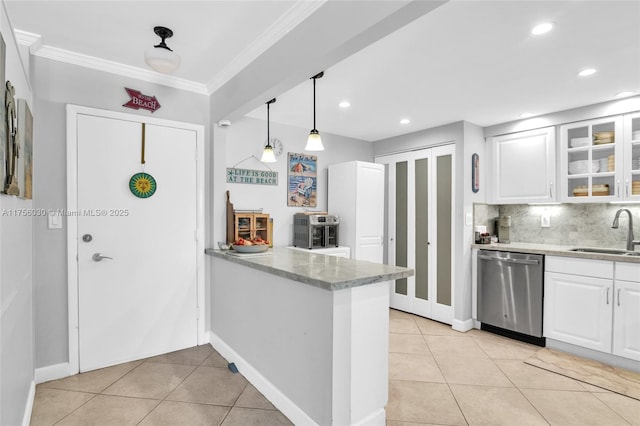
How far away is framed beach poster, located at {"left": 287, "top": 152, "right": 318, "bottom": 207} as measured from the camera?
4.05m

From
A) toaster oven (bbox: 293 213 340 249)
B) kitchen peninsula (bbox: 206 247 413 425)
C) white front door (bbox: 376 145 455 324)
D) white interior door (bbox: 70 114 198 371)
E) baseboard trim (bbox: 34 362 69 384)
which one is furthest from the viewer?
white front door (bbox: 376 145 455 324)

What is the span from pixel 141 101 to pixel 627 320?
4.43 meters

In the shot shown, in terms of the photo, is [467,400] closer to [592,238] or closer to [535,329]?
[535,329]

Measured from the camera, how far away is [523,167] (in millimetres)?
3660

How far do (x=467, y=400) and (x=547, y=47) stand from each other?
94.4 inches

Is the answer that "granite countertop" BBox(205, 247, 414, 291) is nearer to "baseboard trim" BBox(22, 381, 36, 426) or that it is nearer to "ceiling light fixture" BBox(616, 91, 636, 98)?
"baseboard trim" BBox(22, 381, 36, 426)

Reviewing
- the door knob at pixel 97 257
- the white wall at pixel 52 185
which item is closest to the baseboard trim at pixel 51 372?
the white wall at pixel 52 185

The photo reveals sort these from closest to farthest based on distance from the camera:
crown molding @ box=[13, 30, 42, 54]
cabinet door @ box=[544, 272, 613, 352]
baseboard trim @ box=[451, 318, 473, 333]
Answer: crown molding @ box=[13, 30, 42, 54] → cabinet door @ box=[544, 272, 613, 352] → baseboard trim @ box=[451, 318, 473, 333]

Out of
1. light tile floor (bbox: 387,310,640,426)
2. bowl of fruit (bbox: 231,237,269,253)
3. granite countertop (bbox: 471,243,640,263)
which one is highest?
bowl of fruit (bbox: 231,237,269,253)

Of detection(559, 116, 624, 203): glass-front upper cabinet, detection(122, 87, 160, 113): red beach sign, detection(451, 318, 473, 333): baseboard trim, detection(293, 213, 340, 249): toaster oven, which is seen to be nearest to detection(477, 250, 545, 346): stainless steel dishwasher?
detection(451, 318, 473, 333): baseboard trim

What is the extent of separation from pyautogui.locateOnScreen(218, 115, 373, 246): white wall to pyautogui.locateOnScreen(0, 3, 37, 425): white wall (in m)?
1.43

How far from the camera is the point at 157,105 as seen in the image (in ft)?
9.43

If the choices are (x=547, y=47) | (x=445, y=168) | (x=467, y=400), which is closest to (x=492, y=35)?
(x=547, y=47)

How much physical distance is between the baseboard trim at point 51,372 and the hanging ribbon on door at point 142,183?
54.7 inches
